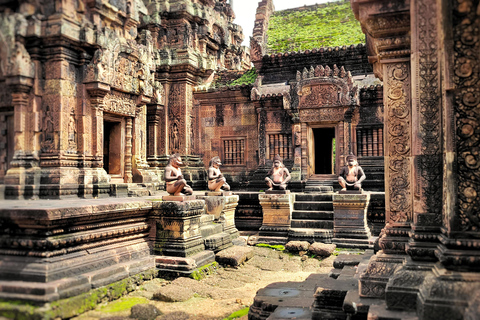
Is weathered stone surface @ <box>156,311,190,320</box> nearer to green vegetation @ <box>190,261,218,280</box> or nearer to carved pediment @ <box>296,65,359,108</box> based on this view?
green vegetation @ <box>190,261,218,280</box>

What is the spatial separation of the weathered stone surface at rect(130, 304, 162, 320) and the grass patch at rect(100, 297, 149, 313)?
319mm

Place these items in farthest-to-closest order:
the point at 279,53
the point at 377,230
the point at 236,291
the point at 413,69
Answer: the point at 279,53, the point at 377,230, the point at 236,291, the point at 413,69

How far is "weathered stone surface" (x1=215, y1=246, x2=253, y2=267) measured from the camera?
8.08 metres

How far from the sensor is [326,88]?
1266 cm

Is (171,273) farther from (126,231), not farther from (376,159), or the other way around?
(376,159)

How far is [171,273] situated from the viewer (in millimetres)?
7078

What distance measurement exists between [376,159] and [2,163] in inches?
427

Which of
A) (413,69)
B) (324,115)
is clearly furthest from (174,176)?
(324,115)

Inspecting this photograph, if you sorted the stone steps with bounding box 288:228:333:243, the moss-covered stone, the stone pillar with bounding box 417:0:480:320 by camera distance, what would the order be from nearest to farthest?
the stone pillar with bounding box 417:0:480:320 < the moss-covered stone < the stone steps with bounding box 288:228:333:243

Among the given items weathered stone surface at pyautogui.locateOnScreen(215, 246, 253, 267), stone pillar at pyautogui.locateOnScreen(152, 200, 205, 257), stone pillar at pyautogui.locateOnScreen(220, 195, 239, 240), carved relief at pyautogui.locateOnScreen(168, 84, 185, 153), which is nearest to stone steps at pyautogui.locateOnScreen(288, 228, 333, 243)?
stone pillar at pyautogui.locateOnScreen(220, 195, 239, 240)

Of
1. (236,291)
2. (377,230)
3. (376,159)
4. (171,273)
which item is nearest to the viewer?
(236,291)

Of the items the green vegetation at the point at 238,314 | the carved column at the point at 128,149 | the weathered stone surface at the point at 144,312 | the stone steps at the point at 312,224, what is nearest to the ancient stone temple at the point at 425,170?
the green vegetation at the point at 238,314

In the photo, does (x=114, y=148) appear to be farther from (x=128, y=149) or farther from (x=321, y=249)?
(x=321, y=249)

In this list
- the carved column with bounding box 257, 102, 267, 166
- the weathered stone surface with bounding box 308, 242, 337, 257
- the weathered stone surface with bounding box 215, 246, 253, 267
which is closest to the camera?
the weathered stone surface with bounding box 215, 246, 253, 267
